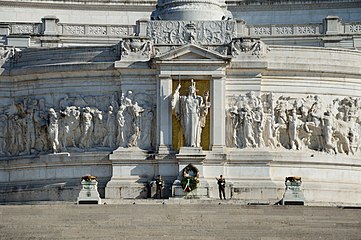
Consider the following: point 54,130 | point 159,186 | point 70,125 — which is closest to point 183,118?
A: point 159,186

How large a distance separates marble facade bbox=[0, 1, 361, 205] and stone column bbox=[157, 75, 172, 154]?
4 cm

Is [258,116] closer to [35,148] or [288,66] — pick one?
[288,66]

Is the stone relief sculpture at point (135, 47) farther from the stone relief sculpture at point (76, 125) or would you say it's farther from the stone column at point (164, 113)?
the stone relief sculpture at point (76, 125)

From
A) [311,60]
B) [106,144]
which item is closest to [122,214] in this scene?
[106,144]

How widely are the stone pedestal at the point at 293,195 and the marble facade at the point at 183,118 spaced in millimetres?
4854

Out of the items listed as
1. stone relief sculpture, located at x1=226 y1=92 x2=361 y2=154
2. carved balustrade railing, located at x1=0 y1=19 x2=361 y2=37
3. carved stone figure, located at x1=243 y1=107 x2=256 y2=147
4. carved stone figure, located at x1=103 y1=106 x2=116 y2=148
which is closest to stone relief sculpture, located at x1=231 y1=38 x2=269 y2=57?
stone relief sculpture, located at x1=226 y1=92 x2=361 y2=154

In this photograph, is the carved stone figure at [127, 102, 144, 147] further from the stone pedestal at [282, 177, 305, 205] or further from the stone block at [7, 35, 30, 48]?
the stone block at [7, 35, 30, 48]

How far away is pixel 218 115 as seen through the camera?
5381cm

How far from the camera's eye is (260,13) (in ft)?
247

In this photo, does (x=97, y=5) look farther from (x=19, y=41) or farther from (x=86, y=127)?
(x=86, y=127)

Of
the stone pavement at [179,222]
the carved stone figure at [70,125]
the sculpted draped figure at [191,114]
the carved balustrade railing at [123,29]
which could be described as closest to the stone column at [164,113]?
the sculpted draped figure at [191,114]

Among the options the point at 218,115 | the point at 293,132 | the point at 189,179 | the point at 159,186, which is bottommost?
the point at 159,186

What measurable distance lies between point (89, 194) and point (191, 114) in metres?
6.97

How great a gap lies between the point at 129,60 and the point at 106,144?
3.66m
